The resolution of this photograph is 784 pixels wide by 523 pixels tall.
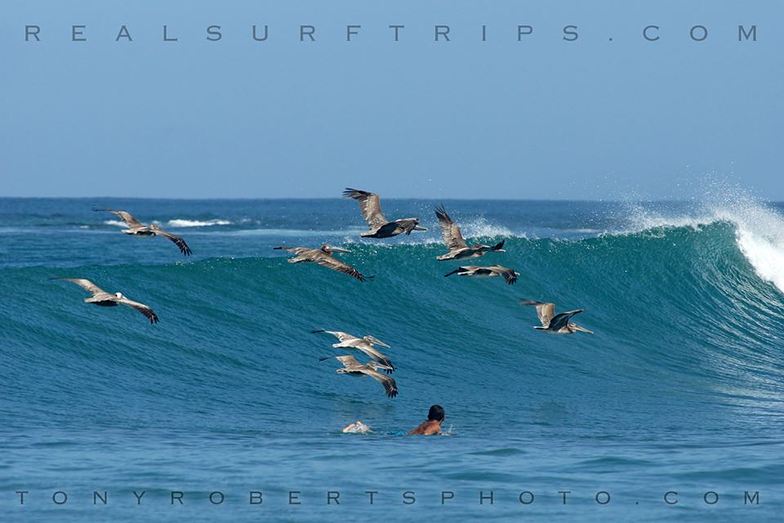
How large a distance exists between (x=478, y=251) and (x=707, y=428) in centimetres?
371

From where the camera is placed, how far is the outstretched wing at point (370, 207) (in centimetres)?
1587

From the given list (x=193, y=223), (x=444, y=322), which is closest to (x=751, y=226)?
(x=444, y=322)

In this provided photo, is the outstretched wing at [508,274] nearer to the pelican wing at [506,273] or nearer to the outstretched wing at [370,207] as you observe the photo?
the pelican wing at [506,273]

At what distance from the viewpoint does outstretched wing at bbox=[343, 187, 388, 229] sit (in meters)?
15.9

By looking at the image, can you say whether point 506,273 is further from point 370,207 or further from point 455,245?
point 370,207

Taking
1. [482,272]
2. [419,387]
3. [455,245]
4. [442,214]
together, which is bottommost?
[419,387]

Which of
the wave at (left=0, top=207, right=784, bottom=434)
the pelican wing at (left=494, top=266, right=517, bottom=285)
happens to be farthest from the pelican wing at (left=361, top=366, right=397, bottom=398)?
the wave at (left=0, top=207, right=784, bottom=434)

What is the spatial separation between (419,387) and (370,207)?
5.55 m

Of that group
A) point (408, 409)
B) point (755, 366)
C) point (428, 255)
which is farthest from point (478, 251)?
point (428, 255)

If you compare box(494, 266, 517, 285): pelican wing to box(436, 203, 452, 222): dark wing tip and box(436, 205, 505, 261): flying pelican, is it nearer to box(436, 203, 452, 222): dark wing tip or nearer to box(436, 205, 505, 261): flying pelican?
box(436, 205, 505, 261): flying pelican

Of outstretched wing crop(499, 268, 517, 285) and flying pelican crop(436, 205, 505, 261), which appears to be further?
outstretched wing crop(499, 268, 517, 285)

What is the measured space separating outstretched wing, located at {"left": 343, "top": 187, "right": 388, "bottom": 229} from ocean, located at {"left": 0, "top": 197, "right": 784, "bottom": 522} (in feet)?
8.32

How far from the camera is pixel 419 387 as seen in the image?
68.0 feet

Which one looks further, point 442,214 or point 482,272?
point 442,214
